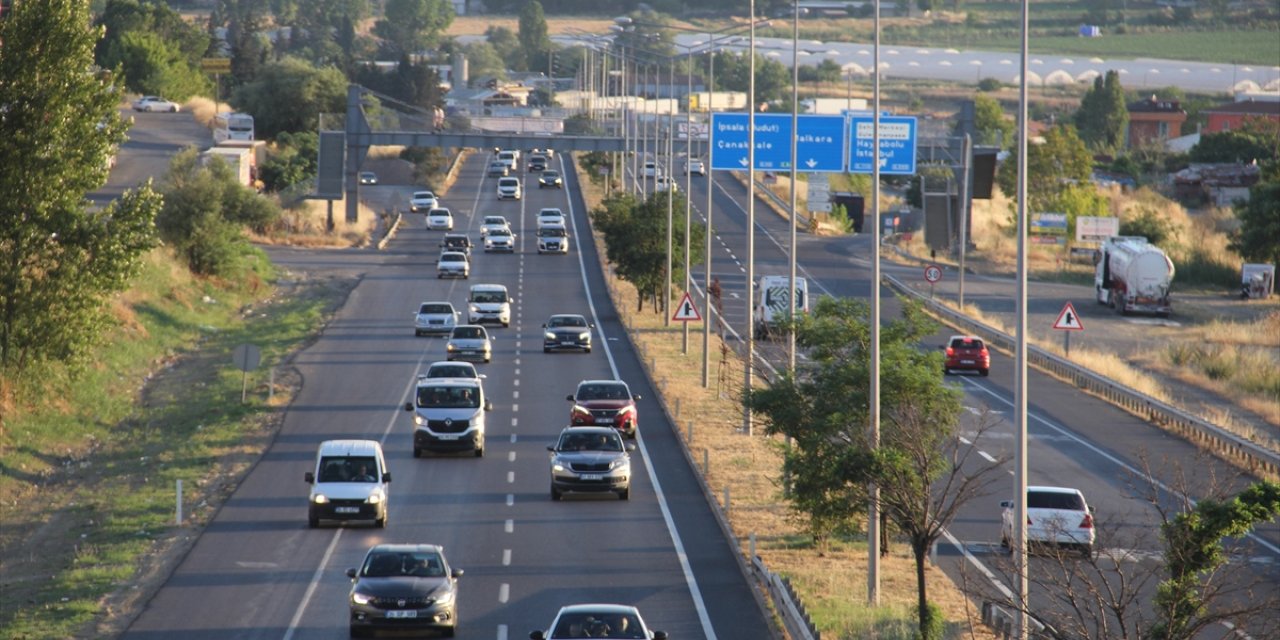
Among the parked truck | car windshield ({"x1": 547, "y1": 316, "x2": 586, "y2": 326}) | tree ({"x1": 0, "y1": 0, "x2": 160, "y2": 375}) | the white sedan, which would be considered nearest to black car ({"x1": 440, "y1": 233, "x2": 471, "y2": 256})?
the parked truck

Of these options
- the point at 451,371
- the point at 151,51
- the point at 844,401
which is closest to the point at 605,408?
the point at 451,371

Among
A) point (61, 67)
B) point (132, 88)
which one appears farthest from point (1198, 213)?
point (61, 67)

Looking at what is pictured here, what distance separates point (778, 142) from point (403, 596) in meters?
39.6

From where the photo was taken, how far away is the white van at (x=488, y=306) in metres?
→ 64.6

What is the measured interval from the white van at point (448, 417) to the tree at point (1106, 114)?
15465cm

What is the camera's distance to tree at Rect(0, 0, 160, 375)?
43.7m

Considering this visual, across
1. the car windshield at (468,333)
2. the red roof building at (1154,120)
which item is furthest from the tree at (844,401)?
the red roof building at (1154,120)

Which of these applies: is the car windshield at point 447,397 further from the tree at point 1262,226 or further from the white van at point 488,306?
the tree at point 1262,226

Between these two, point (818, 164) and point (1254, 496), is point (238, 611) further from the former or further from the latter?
point (818, 164)

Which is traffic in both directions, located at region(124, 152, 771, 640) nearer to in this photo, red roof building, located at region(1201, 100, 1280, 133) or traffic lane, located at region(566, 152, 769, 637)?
traffic lane, located at region(566, 152, 769, 637)

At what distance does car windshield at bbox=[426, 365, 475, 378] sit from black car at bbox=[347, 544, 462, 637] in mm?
22046

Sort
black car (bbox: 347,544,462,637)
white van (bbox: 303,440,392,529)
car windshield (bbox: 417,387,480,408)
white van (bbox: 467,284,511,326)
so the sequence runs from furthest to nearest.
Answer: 1. white van (bbox: 467,284,511,326)
2. car windshield (bbox: 417,387,480,408)
3. white van (bbox: 303,440,392,529)
4. black car (bbox: 347,544,462,637)

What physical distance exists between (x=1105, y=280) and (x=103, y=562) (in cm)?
6118

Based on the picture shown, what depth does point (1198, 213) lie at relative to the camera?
130625 mm
